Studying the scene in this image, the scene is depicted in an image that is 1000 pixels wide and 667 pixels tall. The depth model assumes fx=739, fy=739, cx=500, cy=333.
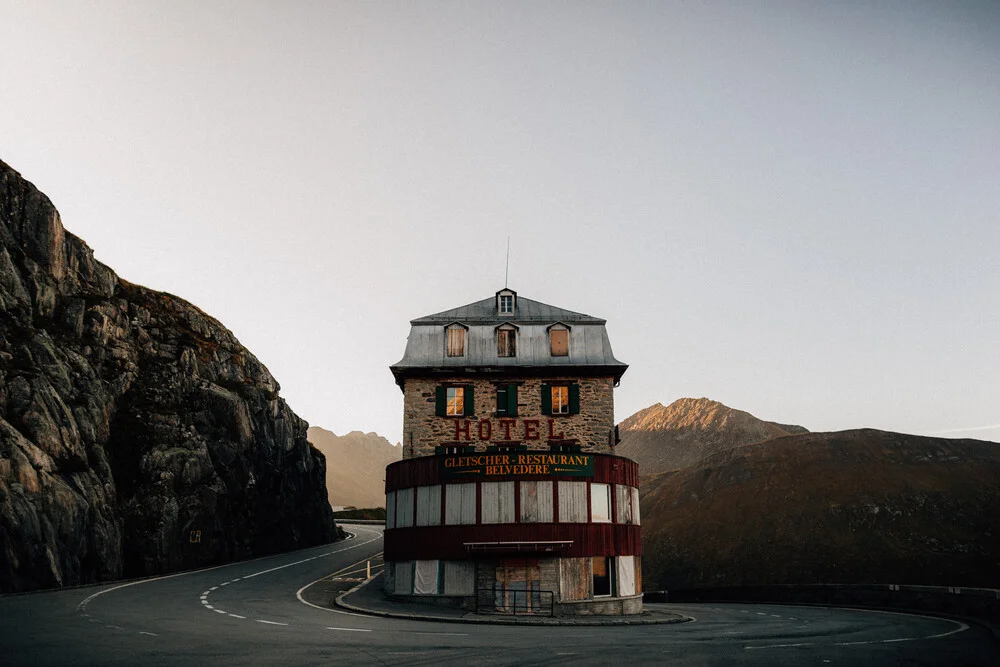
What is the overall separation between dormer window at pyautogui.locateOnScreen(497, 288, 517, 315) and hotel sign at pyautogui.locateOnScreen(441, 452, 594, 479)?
45.7ft

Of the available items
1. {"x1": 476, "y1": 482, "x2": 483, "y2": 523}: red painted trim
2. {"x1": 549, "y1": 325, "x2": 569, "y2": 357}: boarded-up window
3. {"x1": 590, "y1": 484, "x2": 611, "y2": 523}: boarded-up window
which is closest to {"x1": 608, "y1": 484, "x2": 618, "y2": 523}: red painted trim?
{"x1": 590, "y1": 484, "x2": 611, "y2": 523}: boarded-up window

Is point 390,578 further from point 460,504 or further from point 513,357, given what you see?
point 513,357

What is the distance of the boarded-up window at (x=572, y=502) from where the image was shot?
3122 cm

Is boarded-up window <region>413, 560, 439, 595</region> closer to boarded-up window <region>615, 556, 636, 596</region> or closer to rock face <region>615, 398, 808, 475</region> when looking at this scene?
boarded-up window <region>615, 556, 636, 596</region>

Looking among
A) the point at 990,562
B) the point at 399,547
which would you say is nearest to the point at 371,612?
the point at 399,547

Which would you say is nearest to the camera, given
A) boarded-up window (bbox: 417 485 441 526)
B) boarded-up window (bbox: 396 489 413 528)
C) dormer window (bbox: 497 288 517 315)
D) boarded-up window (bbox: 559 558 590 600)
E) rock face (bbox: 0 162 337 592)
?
boarded-up window (bbox: 559 558 590 600)

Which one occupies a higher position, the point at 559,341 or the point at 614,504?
the point at 559,341

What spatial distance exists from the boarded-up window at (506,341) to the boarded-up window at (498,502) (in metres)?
11.5

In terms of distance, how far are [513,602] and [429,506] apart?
557cm

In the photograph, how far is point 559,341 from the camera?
4194 centimetres

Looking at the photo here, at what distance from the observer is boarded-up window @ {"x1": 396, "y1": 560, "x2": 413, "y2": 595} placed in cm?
3177

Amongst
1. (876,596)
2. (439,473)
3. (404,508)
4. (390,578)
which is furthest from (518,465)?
(876,596)

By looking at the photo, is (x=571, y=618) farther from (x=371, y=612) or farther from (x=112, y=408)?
(x=112, y=408)

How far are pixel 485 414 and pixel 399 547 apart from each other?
1013 centimetres
